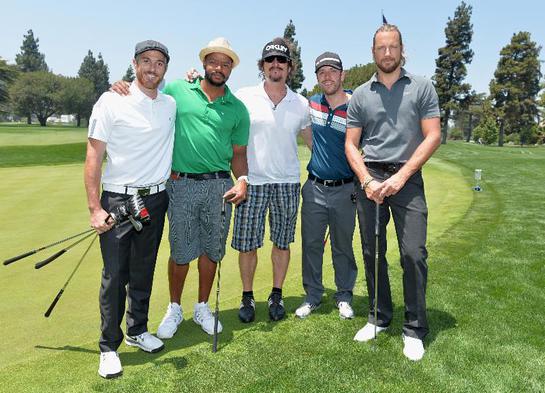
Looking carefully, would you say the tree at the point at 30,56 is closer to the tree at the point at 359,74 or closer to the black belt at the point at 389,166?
the tree at the point at 359,74

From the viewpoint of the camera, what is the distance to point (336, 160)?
15.0ft

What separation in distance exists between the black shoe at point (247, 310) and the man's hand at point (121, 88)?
226 cm

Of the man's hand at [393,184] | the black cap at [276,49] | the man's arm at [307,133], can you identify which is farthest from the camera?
the man's arm at [307,133]

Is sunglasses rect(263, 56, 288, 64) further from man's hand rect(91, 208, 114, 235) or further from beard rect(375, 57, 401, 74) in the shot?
man's hand rect(91, 208, 114, 235)

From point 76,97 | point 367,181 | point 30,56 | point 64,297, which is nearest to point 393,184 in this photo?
point 367,181

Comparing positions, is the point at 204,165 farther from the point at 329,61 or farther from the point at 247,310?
the point at 329,61

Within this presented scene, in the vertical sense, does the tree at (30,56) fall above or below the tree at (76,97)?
above

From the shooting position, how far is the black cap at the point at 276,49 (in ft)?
14.3

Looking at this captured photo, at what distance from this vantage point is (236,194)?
413cm

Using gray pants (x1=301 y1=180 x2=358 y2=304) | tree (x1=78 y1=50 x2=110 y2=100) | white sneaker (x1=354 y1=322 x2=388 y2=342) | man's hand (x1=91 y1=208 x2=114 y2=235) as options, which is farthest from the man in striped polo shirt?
tree (x1=78 y1=50 x2=110 y2=100)

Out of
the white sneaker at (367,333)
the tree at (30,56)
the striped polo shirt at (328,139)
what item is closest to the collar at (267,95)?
the striped polo shirt at (328,139)

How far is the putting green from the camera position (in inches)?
135

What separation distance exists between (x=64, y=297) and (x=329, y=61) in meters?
3.53

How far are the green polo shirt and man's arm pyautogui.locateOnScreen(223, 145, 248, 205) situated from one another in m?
0.17
